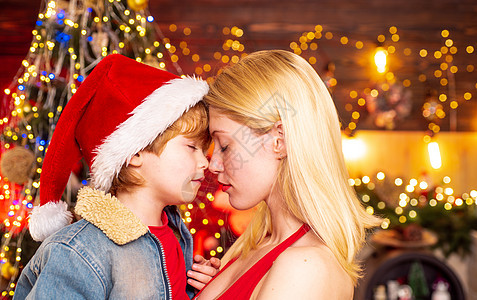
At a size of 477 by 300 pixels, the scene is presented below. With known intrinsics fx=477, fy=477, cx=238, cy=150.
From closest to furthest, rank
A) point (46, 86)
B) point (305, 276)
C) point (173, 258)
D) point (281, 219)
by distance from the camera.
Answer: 1. point (305, 276)
2. point (281, 219)
3. point (173, 258)
4. point (46, 86)

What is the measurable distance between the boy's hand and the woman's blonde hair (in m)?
0.35

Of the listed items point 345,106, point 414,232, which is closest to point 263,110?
point 414,232

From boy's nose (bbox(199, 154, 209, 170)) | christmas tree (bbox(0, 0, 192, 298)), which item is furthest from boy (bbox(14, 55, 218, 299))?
christmas tree (bbox(0, 0, 192, 298))

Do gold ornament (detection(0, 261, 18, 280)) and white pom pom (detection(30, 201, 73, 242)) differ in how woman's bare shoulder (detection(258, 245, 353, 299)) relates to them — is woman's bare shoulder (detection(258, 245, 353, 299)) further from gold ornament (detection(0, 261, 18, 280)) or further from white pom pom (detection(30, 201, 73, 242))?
gold ornament (detection(0, 261, 18, 280))

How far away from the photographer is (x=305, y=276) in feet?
3.24

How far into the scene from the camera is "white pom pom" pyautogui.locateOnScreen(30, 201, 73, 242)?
120 centimetres

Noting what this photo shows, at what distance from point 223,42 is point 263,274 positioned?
2.86m

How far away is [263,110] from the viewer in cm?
110

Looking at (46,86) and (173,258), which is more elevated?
(46,86)

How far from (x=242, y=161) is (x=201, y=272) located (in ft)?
1.31

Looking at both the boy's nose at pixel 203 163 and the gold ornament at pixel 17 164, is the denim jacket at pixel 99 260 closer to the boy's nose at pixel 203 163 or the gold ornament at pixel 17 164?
the boy's nose at pixel 203 163

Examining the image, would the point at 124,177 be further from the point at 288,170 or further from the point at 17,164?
the point at 17,164

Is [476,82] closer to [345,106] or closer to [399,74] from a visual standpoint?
[399,74]

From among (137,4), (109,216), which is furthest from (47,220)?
(137,4)
